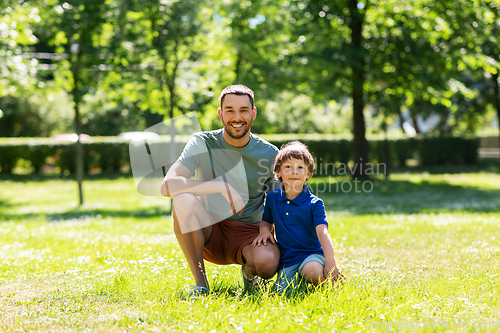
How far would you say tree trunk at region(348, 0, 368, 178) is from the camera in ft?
43.4

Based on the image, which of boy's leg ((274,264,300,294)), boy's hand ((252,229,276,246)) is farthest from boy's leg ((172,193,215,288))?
boy's leg ((274,264,300,294))

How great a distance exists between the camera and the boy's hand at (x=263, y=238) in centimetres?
350

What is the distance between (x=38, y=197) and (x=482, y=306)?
48.0 ft

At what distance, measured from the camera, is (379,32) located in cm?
1434

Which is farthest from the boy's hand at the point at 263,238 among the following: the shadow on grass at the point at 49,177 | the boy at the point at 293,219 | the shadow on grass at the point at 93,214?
the shadow on grass at the point at 49,177

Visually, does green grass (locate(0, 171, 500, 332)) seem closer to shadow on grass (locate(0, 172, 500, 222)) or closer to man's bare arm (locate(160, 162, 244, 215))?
shadow on grass (locate(0, 172, 500, 222))

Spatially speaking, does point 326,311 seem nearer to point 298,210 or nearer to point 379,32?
point 298,210

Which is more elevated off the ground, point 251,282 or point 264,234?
point 264,234

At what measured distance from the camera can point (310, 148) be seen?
21344 mm

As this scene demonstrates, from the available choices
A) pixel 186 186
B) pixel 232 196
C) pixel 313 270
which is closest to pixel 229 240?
pixel 232 196

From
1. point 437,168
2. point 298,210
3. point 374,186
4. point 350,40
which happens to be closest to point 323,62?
point 350,40

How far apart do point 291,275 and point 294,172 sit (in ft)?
2.72

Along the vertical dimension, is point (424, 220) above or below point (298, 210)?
below

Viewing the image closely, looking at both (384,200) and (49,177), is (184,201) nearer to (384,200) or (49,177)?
(384,200)
